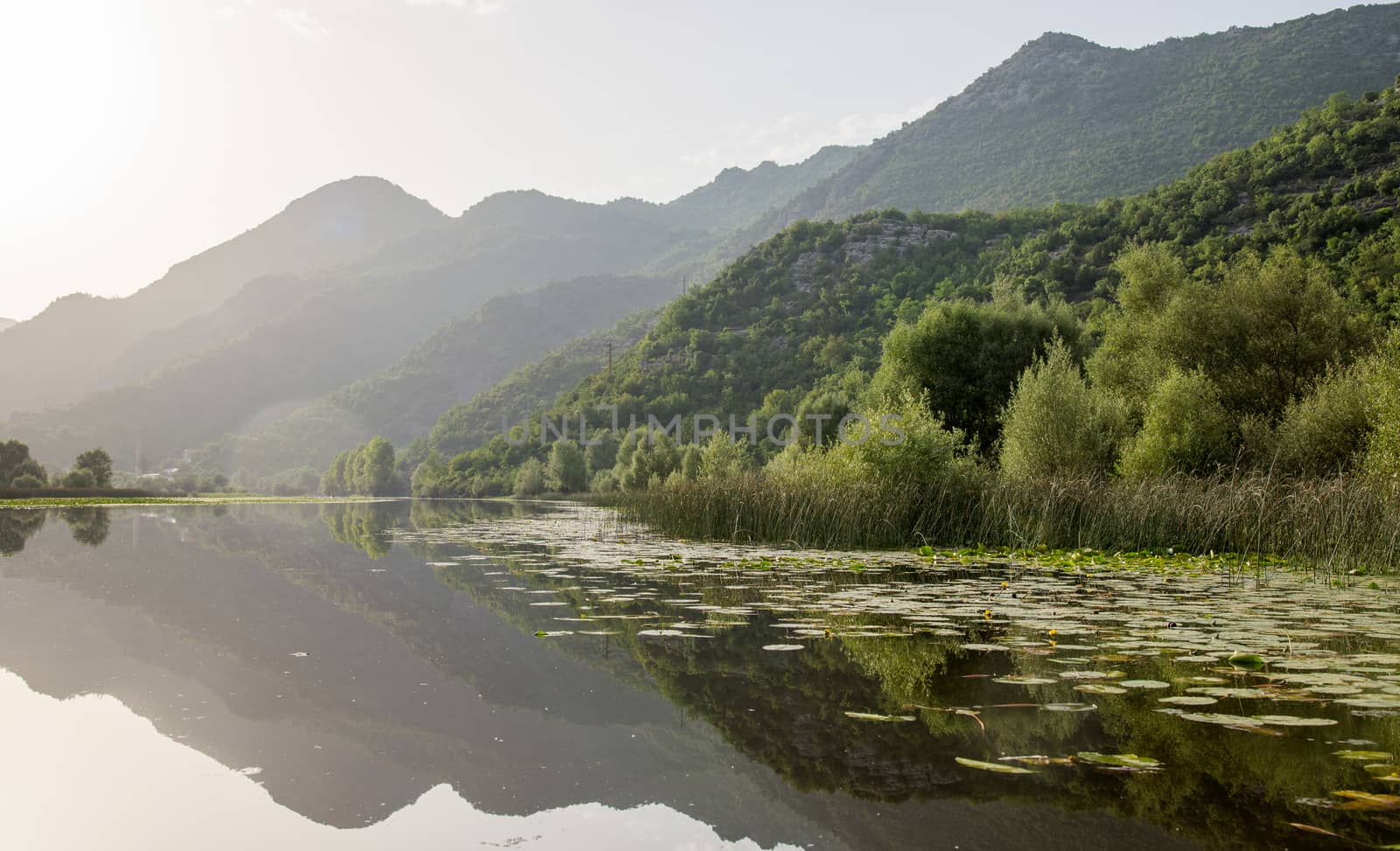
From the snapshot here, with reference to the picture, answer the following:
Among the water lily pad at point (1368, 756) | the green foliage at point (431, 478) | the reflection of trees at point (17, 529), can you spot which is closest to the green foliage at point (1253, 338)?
the water lily pad at point (1368, 756)

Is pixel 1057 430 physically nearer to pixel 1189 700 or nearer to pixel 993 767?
pixel 1189 700

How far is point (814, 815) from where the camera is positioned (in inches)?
148

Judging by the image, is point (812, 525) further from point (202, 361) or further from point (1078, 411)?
point (202, 361)

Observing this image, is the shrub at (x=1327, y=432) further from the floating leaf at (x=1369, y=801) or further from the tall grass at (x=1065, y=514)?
the floating leaf at (x=1369, y=801)

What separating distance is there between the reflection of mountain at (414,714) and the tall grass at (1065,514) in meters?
10.1

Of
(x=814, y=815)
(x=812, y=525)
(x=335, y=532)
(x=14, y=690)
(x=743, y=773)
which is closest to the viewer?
(x=814, y=815)

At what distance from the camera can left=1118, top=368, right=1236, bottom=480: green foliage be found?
23.4 m

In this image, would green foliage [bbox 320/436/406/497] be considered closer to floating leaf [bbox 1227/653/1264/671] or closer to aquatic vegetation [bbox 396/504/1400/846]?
aquatic vegetation [bbox 396/504/1400/846]

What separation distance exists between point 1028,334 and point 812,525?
19.9 meters

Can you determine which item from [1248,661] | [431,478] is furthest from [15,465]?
[1248,661]

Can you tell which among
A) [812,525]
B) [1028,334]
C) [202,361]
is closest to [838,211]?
[1028,334]

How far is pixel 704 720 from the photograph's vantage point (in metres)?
5.14

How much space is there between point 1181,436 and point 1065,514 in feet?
28.1

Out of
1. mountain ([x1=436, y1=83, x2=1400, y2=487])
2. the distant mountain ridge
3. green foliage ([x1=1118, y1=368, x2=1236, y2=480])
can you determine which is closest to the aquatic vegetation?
green foliage ([x1=1118, y1=368, x2=1236, y2=480])
